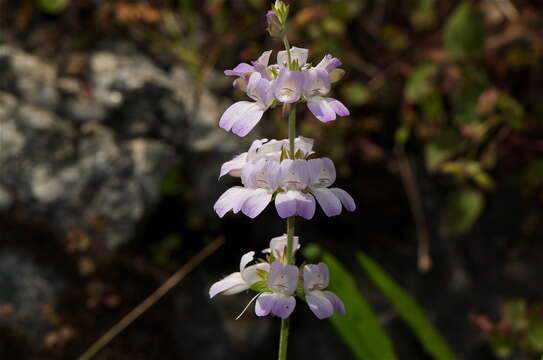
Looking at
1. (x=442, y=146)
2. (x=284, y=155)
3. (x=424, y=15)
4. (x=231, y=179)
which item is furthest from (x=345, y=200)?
(x=424, y=15)

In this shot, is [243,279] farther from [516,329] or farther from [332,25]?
[332,25]

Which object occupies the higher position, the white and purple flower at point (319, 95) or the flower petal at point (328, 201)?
the white and purple flower at point (319, 95)

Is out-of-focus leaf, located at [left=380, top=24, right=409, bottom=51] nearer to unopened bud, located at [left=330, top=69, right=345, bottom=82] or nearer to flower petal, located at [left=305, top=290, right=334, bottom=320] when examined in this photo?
unopened bud, located at [left=330, top=69, right=345, bottom=82]

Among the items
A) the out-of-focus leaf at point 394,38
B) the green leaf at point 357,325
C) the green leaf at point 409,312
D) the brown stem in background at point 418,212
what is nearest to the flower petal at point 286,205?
the green leaf at point 357,325

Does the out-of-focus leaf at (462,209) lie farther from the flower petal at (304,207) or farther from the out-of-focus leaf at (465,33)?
the flower petal at (304,207)

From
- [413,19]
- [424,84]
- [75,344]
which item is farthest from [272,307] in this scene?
[413,19]

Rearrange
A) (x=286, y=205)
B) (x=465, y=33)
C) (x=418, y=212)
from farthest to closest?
(x=418, y=212), (x=465, y=33), (x=286, y=205)
